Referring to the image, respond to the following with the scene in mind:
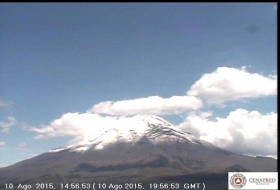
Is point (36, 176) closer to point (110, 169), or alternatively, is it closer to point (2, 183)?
point (2, 183)

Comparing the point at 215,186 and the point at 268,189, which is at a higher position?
the point at 268,189

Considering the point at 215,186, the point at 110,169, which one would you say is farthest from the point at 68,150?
the point at 215,186

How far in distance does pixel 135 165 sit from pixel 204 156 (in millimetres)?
36276

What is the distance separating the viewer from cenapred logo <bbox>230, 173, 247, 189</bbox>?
1417 inches

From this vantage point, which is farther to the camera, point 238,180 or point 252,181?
point 238,180

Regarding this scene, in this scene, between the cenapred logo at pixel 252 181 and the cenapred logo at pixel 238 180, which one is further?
the cenapred logo at pixel 238 180

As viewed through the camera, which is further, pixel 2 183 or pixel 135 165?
pixel 135 165

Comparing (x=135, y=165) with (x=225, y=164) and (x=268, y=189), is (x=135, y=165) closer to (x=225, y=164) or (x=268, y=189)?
(x=225, y=164)

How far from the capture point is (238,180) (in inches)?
1447

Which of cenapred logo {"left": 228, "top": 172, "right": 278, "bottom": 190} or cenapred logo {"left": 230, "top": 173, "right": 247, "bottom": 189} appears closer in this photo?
cenapred logo {"left": 228, "top": 172, "right": 278, "bottom": 190}

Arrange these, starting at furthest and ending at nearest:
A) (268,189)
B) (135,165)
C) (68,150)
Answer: (68,150) < (135,165) < (268,189)

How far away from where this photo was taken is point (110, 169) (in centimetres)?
15300

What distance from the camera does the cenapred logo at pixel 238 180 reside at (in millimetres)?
36000

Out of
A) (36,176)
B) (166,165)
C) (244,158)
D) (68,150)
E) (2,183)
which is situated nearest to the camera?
(2,183)
